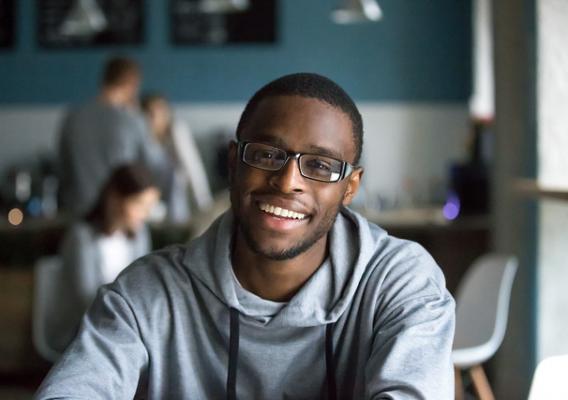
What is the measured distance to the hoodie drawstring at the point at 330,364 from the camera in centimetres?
154

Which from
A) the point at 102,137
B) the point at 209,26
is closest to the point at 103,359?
the point at 102,137

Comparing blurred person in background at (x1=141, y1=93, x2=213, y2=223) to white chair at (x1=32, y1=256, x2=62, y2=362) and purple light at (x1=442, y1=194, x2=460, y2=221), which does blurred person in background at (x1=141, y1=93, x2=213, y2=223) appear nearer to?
purple light at (x1=442, y1=194, x2=460, y2=221)

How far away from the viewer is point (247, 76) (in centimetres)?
682

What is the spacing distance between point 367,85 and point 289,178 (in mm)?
5402

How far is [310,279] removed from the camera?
1561 millimetres

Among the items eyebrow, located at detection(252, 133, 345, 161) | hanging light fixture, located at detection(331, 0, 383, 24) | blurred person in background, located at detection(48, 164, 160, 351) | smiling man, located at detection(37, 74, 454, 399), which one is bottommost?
blurred person in background, located at detection(48, 164, 160, 351)

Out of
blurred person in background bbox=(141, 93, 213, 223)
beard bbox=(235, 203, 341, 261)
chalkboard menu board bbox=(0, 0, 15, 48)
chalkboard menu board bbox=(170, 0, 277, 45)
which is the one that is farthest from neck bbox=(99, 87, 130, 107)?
beard bbox=(235, 203, 341, 261)

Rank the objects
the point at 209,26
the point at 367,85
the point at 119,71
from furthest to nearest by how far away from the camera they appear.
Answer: the point at 209,26 < the point at 367,85 < the point at 119,71

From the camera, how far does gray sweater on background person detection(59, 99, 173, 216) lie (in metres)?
4.59

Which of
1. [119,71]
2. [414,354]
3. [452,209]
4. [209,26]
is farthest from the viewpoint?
[209,26]

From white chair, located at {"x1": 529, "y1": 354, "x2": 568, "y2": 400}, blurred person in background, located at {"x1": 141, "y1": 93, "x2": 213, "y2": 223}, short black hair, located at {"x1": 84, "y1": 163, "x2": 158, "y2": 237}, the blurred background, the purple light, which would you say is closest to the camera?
white chair, located at {"x1": 529, "y1": 354, "x2": 568, "y2": 400}

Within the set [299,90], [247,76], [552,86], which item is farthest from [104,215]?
[247,76]

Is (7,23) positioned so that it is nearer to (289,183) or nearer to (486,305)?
(486,305)

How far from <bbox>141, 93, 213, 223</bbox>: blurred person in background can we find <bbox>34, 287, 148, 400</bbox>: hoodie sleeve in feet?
12.5
